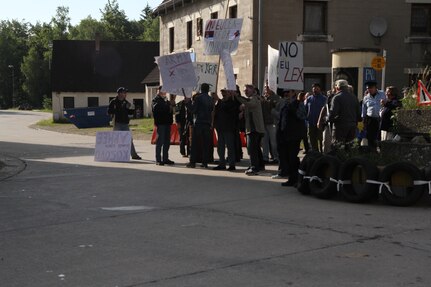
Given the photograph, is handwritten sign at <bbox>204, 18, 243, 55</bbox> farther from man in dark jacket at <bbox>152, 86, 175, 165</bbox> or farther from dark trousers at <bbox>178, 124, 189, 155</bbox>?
dark trousers at <bbox>178, 124, 189, 155</bbox>

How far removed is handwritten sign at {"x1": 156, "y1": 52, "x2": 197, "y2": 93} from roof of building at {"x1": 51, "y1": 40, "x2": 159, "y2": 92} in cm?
4766

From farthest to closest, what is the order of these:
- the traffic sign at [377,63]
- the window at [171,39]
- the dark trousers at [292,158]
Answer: the window at [171,39]
the traffic sign at [377,63]
the dark trousers at [292,158]

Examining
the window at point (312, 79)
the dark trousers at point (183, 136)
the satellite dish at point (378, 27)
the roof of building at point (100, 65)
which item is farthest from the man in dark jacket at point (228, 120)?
the roof of building at point (100, 65)

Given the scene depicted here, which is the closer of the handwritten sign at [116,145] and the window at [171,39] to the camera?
the handwritten sign at [116,145]

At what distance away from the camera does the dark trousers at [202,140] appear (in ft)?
48.2

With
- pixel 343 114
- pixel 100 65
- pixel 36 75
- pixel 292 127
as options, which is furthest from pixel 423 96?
A: pixel 36 75

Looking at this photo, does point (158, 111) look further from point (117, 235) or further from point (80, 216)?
point (117, 235)

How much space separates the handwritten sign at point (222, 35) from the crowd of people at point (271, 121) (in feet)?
4.72

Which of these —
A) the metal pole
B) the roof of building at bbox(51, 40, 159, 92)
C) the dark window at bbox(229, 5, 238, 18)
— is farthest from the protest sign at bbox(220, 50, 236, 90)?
the roof of building at bbox(51, 40, 159, 92)

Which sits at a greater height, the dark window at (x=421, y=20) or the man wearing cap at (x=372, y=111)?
the dark window at (x=421, y=20)

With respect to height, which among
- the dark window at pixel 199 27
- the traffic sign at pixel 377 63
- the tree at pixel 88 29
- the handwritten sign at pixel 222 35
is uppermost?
the tree at pixel 88 29

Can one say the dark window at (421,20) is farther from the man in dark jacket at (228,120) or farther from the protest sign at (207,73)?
the man in dark jacket at (228,120)

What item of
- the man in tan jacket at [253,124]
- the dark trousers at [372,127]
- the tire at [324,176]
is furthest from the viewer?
the dark trousers at [372,127]

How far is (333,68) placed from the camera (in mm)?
23750
